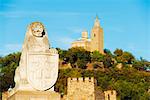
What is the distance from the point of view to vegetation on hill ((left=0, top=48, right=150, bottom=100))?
7819cm

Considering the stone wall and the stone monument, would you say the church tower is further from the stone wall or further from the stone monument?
the stone monument

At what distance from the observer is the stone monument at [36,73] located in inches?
543

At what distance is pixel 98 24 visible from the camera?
14038 centimetres

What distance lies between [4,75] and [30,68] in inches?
2625

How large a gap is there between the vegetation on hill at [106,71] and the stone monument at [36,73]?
179 ft

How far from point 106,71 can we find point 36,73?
8558 cm

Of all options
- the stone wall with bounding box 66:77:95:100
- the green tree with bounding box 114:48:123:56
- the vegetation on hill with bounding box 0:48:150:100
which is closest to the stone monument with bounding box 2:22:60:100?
the stone wall with bounding box 66:77:95:100

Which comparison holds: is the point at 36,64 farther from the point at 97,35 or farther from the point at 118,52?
the point at 97,35

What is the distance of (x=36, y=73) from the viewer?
544 inches

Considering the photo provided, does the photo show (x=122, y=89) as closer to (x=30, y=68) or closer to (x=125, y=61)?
(x=125, y=61)

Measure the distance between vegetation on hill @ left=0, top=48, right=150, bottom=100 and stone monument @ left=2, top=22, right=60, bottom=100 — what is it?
54678mm

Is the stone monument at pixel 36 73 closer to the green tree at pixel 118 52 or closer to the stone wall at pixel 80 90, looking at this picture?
the stone wall at pixel 80 90

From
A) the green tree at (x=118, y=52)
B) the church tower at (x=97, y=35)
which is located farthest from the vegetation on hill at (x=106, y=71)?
the church tower at (x=97, y=35)

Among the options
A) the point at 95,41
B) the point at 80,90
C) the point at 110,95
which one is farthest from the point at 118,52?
the point at 80,90
